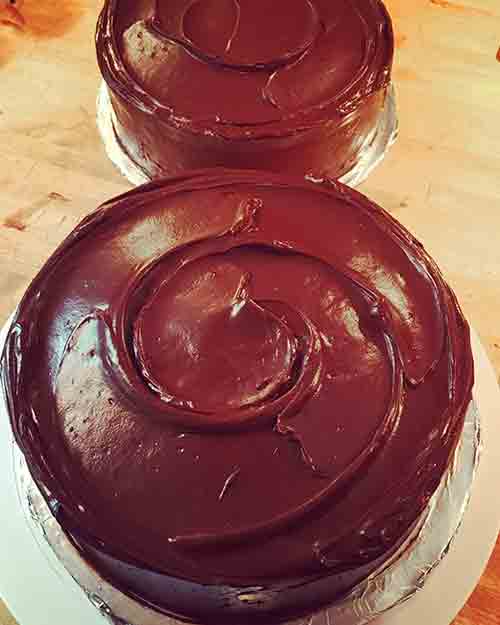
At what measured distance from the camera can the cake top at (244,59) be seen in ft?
6.00

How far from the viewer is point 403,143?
93.4 inches

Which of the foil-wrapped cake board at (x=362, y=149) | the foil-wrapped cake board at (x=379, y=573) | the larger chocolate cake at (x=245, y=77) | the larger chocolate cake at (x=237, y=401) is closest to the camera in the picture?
the larger chocolate cake at (x=237, y=401)

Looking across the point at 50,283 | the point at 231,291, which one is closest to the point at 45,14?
the point at 50,283

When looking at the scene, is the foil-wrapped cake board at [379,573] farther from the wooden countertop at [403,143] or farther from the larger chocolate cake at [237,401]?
the wooden countertop at [403,143]

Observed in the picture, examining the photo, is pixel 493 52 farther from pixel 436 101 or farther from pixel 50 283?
pixel 50 283

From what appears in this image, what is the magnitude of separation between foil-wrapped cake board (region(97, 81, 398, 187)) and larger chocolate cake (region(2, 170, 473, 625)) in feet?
1.75

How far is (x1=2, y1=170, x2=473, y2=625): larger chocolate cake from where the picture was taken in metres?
1.32

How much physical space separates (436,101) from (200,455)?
160 centimetres

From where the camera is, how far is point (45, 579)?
60.2 inches

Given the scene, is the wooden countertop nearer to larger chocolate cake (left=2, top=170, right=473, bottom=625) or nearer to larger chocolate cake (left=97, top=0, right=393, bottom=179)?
larger chocolate cake (left=97, top=0, right=393, bottom=179)

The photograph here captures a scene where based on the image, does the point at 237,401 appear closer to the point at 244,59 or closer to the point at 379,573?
the point at 379,573

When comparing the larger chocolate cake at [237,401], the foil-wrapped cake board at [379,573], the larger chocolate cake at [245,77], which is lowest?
the foil-wrapped cake board at [379,573]

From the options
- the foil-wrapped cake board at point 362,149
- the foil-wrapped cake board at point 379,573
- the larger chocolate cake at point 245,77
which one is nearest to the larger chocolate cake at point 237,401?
the foil-wrapped cake board at point 379,573

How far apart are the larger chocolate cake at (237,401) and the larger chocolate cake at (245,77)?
12.9 inches
